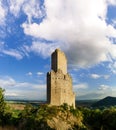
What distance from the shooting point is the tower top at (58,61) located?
30.0 m

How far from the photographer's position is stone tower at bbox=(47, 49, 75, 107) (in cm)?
2888

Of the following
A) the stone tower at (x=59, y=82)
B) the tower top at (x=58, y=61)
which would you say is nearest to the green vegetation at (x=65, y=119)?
the stone tower at (x=59, y=82)

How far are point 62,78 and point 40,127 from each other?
29.0 ft

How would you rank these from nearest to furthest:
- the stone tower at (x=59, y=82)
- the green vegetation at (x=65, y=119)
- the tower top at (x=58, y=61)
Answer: the green vegetation at (x=65, y=119), the stone tower at (x=59, y=82), the tower top at (x=58, y=61)

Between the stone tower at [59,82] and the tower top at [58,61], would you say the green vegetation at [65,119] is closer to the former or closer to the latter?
the stone tower at [59,82]

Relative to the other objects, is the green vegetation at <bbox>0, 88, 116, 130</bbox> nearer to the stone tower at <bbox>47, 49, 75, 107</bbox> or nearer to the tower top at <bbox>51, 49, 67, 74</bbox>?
the stone tower at <bbox>47, 49, 75, 107</bbox>

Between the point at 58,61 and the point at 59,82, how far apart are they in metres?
2.38

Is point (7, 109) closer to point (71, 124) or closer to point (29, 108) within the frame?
point (29, 108)

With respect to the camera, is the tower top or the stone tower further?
the tower top

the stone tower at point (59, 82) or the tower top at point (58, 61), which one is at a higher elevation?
the tower top at point (58, 61)

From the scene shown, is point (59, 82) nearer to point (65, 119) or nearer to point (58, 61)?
point (58, 61)

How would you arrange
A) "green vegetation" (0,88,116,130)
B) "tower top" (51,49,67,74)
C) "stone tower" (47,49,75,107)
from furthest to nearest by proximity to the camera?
"tower top" (51,49,67,74) → "stone tower" (47,49,75,107) → "green vegetation" (0,88,116,130)

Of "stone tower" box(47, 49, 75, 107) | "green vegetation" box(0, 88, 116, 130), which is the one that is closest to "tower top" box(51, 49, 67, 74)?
"stone tower" box(47, 49, 75, 107)

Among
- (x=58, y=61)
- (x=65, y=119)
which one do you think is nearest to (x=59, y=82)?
(x=58, y=61)
